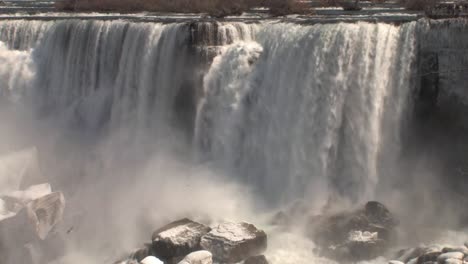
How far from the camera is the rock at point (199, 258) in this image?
12.2 m

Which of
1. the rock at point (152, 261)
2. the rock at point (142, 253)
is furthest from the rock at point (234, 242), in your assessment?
the rock at point (142, 253)

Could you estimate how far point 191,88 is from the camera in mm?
18562

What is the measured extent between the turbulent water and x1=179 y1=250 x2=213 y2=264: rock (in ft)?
5.41

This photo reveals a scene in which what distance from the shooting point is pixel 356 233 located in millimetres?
13227

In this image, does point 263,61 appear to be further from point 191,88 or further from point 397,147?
Result: point 397,147

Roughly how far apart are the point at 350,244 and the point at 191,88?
7584 mm

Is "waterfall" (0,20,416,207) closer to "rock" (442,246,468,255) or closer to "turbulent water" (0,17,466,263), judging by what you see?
"turbulent water" (0,17,466,263)

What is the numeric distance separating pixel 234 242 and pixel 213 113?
5791 millimetres

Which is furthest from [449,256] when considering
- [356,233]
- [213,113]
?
[213,113]

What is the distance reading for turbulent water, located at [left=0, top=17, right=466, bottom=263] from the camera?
615 inches

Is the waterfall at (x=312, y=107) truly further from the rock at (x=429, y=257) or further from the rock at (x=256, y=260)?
the rock at (x=429, y=257)

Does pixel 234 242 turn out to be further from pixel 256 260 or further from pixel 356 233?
pixel 356 233

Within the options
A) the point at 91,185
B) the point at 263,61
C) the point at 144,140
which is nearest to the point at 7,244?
the point at 91,185

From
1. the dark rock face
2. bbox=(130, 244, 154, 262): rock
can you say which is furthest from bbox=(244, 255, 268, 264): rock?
bbox=(130, 244, 154, 262): rock
